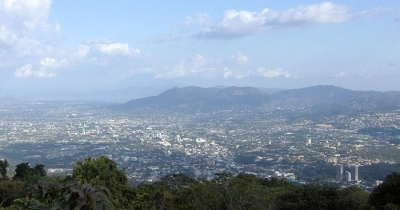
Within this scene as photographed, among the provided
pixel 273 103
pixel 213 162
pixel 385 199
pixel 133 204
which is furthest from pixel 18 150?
pixel 273 103

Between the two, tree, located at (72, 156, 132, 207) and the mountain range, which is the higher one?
the mountain range

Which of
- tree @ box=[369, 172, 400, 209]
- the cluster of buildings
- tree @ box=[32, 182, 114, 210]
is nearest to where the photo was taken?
tree @ box=[32, 182, 114, 210]

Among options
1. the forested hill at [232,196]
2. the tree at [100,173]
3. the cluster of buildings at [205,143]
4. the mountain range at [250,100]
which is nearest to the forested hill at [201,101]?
the mountain range at [250,100]

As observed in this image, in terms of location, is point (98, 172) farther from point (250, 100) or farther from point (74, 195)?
point (250, 100)

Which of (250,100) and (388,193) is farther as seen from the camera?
(250,100)

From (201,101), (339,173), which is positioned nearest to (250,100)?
(201,101)

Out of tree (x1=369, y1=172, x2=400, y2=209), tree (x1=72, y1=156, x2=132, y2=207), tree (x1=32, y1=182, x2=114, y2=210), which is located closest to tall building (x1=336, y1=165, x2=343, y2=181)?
tree (x1=369, y1=172, x2=400, y2=209)

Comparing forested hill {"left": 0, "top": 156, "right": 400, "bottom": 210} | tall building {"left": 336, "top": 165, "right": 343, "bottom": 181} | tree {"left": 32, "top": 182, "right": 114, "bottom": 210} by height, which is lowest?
tall building {"left": 336, "top": 165, "right": 343, "bottom": 181}

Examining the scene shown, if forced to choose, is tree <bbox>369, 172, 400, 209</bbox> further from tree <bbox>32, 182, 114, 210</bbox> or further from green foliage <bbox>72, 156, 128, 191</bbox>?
tree <bbox>32, 182, 114, 210</bbox>
